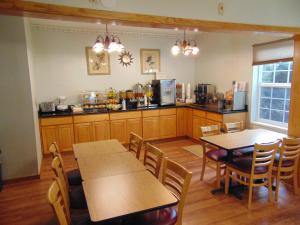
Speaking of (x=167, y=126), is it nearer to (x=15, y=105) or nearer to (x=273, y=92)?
(x=273, y=92)

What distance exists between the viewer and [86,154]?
257 centimetres

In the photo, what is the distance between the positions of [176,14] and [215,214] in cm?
224

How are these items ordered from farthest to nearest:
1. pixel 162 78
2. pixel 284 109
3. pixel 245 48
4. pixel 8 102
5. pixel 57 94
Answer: pixel 162 78, pixel 57 94, pixel 245 48, pixel 284 109, pixel 8 102

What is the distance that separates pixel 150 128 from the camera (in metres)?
5.25

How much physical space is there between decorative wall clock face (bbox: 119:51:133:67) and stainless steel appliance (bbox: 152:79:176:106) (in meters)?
0.79

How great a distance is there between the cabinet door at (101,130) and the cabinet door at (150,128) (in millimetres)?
867

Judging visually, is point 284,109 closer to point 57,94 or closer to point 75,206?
point 75,206

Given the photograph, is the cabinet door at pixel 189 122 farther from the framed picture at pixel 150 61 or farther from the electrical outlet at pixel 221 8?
the electrical outlet at pixel 221 8

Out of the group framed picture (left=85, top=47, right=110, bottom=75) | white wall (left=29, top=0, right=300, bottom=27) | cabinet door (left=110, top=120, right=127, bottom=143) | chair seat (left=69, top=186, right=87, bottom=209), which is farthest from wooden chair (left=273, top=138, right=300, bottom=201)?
framed picture (left=85, top=47, right=110, bottom=75)

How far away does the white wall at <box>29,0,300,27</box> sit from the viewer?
2041 mm

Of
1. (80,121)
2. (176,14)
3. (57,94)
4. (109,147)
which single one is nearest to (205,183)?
(109,147)

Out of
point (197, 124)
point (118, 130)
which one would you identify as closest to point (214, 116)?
point (197, 124)

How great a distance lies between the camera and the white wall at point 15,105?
3.17 m

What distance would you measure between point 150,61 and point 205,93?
161 centimetres
